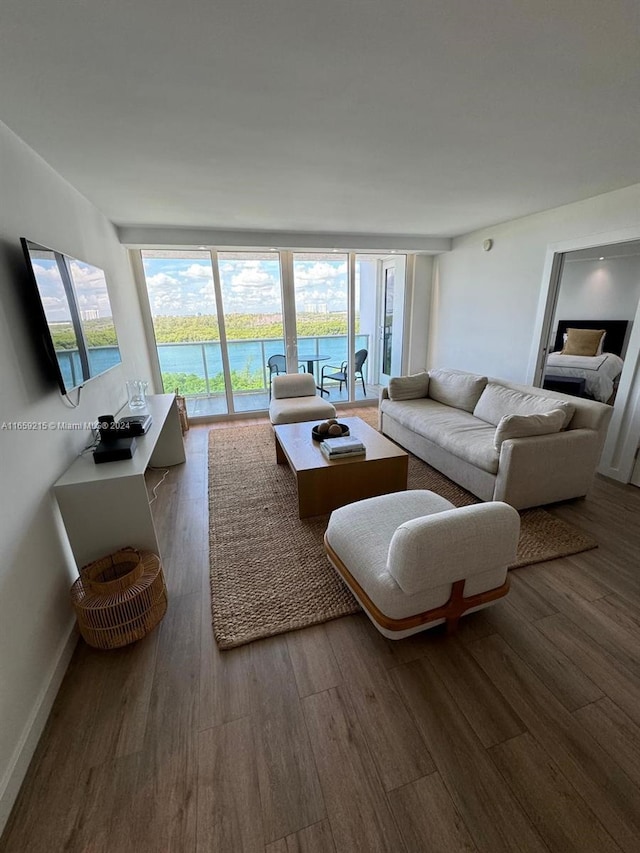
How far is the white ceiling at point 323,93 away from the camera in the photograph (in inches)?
41.5

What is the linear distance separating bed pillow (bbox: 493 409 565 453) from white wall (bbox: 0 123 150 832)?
247 cm

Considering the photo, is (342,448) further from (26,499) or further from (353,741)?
(26,499)

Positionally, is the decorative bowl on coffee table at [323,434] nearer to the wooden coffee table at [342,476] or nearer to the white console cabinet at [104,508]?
the wooden coffee table at [342,476]

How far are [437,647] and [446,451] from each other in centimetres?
166

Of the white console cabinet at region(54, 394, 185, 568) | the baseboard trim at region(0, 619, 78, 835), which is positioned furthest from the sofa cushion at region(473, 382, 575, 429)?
the baseboard trim at region(0, 619, 78, 835)

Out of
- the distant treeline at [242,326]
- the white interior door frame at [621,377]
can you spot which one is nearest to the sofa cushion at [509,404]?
the white interior door frame at [621,377]

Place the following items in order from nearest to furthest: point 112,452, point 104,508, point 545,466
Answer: point 104,508 < point 112,452 < point 545,466

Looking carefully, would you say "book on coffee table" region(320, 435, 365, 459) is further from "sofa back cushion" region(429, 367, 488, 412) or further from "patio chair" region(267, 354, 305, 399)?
"patio chair" region(267, 354, 305, 399)

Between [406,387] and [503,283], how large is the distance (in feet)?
5.01

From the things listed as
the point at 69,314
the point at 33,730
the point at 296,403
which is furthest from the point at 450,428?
the point at 33,730

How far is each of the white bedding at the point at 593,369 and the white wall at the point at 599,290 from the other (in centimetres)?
29

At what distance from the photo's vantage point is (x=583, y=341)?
11.3 feet

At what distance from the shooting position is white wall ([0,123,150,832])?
1.20 m

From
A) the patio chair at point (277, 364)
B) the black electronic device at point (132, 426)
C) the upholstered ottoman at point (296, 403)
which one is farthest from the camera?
the patio chair at point (277, 364)
